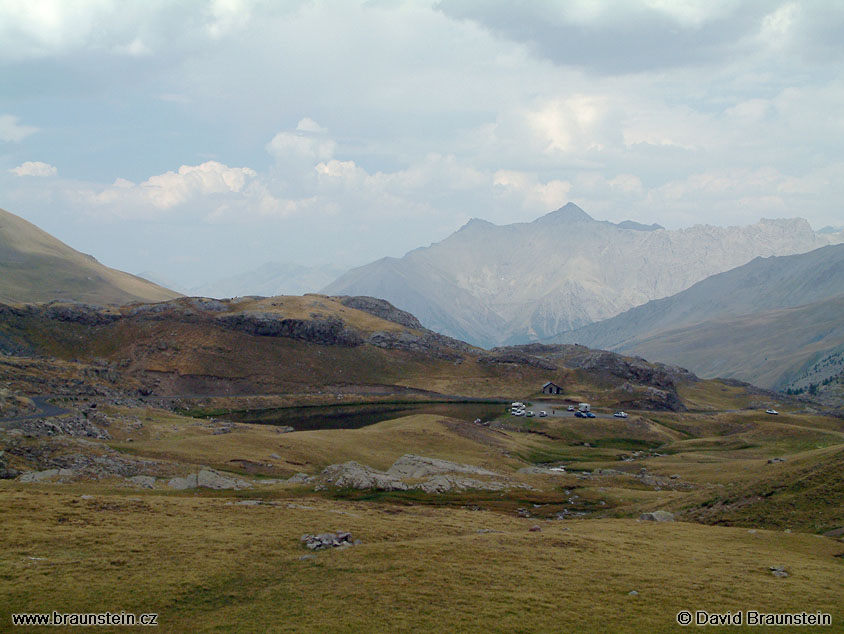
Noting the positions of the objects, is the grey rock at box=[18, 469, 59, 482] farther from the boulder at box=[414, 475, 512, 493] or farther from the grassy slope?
the boulder at box=[414, 475, 512, 493]

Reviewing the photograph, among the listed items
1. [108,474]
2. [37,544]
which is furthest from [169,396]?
[37,544]

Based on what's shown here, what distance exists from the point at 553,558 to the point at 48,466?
177 ft

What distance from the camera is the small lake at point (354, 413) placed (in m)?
A: 146

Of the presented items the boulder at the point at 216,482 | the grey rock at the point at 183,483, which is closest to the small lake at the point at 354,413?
the boulder at the point at 216,482

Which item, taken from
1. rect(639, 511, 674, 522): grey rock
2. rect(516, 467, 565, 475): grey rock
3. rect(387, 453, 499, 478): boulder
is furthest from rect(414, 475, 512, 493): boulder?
rect(639, 511, 674, 522): grey rock

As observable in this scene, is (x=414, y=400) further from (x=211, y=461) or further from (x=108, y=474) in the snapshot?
(x=108, y=474)

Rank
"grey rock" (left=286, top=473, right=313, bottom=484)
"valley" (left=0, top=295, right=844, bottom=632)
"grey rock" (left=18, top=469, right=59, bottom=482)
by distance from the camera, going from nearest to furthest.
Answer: "valley" (left=0, top=295, right=844, bottom=632) → "grey rock" (left=18, top=469, right=59, bottom=482) → "grey rock" (left=286, top=473, right=313, bottom=484)

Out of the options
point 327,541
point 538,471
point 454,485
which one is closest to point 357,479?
point 454,485

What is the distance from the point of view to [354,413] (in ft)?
535

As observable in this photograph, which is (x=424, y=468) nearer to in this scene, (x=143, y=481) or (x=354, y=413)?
(x=143, y=481)

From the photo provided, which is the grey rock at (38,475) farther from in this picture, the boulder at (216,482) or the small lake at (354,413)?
the small lake at (354,413)

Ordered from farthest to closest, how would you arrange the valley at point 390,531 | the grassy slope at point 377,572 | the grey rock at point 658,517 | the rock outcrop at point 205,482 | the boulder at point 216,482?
the boulder at point 216,482 < the rock outcrop at point 205,482 < the grey rock at point 658,517 < the valley at point 390,531 < the grassy slope at point 377,572

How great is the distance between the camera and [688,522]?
51.5 metres

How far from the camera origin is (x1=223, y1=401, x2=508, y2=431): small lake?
14550 cm
